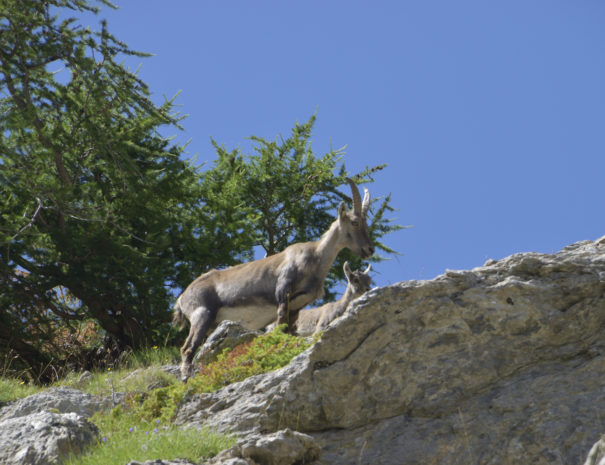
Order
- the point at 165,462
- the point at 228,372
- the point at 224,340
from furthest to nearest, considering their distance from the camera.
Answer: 1. the point at 224,340
2. the point at 228,372
3. the point at 165,462

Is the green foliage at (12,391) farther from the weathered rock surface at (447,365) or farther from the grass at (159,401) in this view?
the weathered rock surface at (447,365)

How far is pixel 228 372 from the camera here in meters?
8.83

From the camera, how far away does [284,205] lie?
21.2 m

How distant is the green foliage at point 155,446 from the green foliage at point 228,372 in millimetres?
938

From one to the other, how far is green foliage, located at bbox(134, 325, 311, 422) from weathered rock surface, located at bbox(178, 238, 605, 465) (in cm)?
124

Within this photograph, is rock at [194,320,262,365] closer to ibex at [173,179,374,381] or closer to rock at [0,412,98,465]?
ibex at [173,179,374,381]

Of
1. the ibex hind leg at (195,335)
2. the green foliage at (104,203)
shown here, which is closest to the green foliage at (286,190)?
Result: the green foliage at (104,203)

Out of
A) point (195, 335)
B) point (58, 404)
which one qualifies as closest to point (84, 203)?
point (195, 335)

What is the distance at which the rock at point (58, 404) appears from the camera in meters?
9.49

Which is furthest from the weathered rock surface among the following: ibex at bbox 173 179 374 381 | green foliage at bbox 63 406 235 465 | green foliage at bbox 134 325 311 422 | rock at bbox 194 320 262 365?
ibex at bbox 173 179 374 381

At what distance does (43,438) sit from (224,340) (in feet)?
14.2

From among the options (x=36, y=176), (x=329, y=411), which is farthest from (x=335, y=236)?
(x=329, y=411)

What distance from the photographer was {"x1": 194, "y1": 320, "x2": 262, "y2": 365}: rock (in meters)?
11.0

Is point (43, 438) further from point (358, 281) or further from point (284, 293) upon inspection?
point (358, 281)
